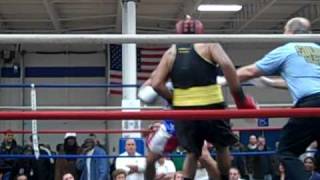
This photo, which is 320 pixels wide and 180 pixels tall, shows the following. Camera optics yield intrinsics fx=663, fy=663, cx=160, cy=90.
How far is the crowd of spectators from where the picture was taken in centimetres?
662

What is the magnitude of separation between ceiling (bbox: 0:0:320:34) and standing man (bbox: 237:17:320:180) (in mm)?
10104

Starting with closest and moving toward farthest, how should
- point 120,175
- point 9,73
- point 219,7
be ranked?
1. point 120,175
2. point 219,7
3. point 9,73

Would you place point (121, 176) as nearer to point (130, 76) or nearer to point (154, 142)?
point (154, 142)

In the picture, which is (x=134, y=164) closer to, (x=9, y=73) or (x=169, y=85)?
(x=169, y=85)

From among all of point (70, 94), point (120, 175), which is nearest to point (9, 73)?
point (70, 94)

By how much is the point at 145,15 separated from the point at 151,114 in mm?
12807

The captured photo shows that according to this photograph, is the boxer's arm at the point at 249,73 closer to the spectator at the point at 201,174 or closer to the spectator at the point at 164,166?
the spectator at the point at 201,174

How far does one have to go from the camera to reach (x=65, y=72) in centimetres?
1669

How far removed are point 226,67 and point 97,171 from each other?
14.2 feet

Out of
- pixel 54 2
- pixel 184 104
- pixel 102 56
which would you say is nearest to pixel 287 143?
pixel 184 104

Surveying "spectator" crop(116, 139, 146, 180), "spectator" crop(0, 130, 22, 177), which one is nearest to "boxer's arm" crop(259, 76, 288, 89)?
"spectator" crop(116, 139, 146, 180)

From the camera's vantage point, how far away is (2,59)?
16406 mm

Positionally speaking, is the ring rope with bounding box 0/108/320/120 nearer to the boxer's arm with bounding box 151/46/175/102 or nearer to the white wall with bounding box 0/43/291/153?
the boxer's arm with bounding box 151/46/175/102

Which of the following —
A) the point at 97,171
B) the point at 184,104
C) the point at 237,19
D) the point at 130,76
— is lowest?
the point at 97,171
